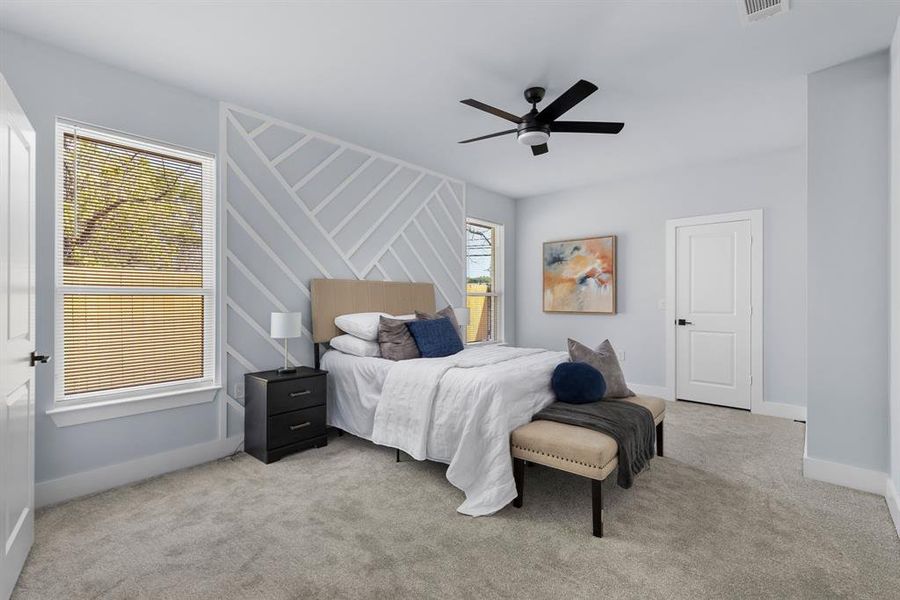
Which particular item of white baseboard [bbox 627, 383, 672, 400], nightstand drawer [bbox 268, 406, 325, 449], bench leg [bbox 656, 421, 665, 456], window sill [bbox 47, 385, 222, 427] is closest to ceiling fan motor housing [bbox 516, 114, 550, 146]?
bench leg [bbox 656, 421, 665, 456]

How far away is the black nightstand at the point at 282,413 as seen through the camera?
306 centimetres

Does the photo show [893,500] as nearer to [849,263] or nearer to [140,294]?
[849,263]

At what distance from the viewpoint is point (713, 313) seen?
4652 mm

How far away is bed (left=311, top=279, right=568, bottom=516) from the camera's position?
8.04 ft

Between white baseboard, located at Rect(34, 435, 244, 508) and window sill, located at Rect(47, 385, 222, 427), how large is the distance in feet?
1.00

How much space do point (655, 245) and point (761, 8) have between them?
3110 mm

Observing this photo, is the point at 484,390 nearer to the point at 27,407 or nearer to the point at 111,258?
the point at 27,407

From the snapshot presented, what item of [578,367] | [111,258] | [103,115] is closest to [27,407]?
[111,258]

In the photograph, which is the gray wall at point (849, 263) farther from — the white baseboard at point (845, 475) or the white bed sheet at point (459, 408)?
the white bed sheet at point (459, 408)

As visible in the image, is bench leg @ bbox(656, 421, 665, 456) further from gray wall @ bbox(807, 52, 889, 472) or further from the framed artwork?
the framed artwork

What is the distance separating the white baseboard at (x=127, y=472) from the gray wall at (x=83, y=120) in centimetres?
4

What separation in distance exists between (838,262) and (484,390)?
235 cm

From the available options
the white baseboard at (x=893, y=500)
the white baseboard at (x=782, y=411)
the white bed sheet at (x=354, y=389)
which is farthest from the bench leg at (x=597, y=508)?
the white baseboard at (x=782, y=411)

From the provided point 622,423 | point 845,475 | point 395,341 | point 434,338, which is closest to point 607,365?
point 622,423
